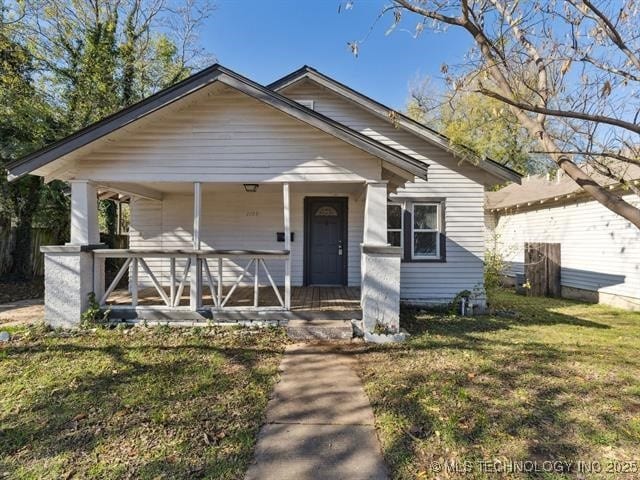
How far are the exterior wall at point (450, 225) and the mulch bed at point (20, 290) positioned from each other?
31.5 feet

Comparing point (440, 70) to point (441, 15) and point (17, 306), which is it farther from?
point (17, 306)

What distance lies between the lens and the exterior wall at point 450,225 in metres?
8.41

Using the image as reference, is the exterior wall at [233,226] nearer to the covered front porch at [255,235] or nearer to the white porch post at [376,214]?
the covered front porch at [255,235]

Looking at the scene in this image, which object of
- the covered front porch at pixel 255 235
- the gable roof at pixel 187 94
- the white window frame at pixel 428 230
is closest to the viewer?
the gable roof at pixel 187 94

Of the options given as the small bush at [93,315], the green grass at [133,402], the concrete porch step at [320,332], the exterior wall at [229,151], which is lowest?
the green grass at [133,402]

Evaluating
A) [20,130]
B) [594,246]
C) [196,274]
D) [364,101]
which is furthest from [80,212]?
[594,246]

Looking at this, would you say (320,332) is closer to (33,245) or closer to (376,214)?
(376,214)

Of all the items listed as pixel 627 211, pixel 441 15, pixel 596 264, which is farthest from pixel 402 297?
pixel 596 264

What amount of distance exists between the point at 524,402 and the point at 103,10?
17.5 metres

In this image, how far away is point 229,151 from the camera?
19.4ft

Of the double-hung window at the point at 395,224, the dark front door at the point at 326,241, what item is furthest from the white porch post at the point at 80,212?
the double-hung window at the point at 395,224

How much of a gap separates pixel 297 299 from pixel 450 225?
4171 mm

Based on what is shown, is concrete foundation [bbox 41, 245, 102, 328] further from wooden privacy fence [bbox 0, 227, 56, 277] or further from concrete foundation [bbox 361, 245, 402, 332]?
wooden privacy fence [bbox 0, 227, 56, 277]

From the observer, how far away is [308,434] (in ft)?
10.1
